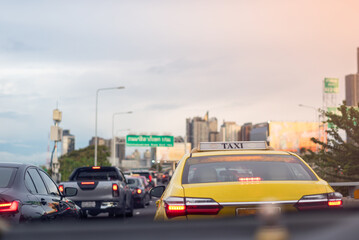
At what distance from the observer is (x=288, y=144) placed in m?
132

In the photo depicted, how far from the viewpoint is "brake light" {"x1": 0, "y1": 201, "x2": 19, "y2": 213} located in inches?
268

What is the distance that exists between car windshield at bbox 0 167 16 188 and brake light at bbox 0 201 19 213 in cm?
45

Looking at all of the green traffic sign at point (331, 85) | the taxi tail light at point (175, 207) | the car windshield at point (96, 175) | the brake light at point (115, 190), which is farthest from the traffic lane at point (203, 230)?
the green traffic sign at point (331, 85)

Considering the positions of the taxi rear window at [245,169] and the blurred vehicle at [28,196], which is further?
the blurred vehicle at [28,196]

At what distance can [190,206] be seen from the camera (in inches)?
222

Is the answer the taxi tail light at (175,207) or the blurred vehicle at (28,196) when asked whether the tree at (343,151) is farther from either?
the taxi tail light at (175,207)

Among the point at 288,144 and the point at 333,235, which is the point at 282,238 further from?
the point at 288,144

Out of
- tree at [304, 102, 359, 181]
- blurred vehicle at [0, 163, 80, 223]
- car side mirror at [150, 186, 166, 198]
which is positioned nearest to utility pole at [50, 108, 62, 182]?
tree at [304, 102, 359, 181]

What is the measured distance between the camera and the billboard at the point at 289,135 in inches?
5182

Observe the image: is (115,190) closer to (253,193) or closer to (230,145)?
(230,145)

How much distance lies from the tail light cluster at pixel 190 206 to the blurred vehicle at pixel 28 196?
2.08 meters

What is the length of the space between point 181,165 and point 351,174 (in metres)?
26.3

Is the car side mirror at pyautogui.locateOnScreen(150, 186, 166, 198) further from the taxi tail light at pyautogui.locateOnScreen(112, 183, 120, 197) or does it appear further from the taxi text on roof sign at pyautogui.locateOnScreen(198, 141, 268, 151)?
the taxi tail light at pyautogui.locateOnScreen(112, 183, 120, 197)

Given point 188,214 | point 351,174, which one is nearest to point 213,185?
point 188,214
